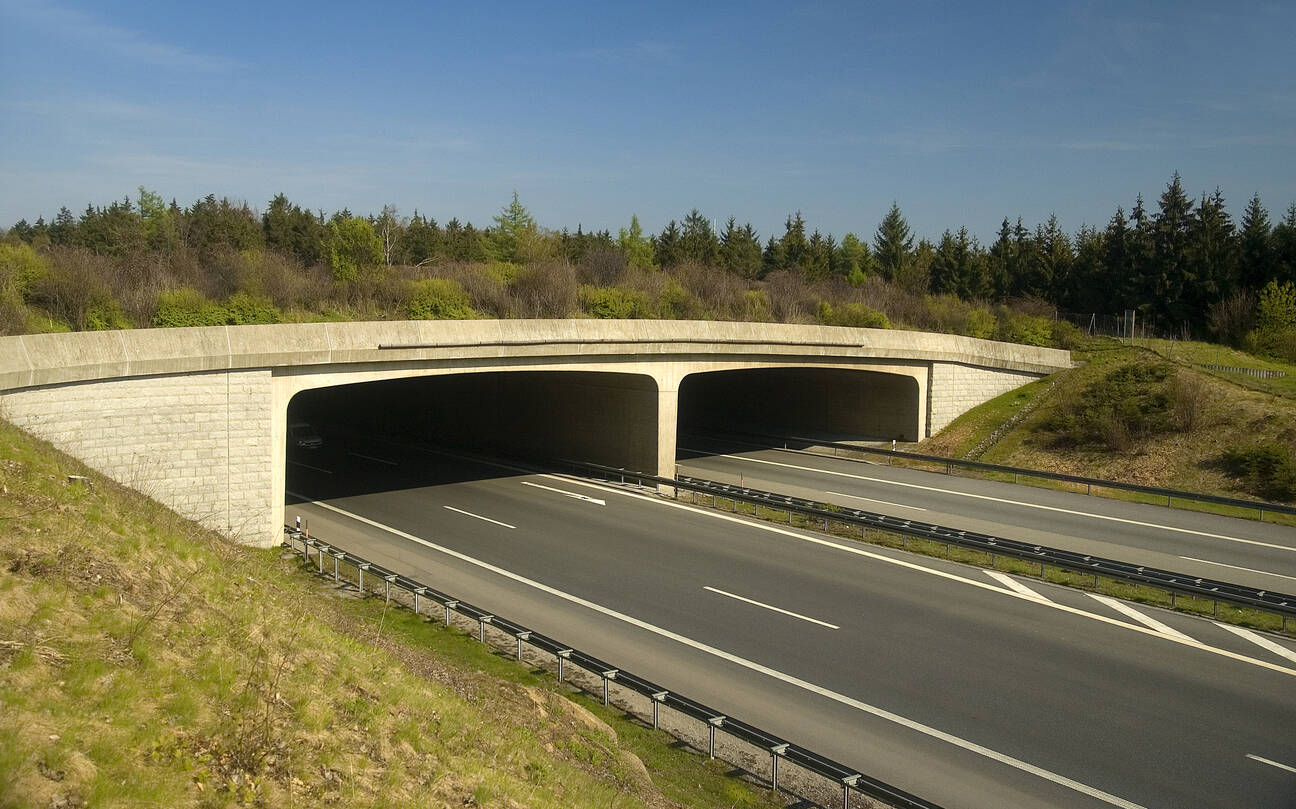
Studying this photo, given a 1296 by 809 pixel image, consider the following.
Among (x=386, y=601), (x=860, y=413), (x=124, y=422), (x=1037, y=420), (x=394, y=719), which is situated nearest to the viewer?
(x=394, y=719)

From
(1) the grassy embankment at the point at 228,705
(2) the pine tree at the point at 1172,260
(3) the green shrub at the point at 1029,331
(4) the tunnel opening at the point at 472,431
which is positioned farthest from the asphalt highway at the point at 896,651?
(2) the pine tree at the point at 1172,260

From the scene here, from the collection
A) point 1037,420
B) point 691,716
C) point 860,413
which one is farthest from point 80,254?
point 1037,420

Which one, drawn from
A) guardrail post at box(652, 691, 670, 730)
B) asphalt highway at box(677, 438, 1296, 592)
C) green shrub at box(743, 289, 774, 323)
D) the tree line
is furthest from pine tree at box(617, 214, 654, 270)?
guardrail post at box(652, 691, 670, 730)

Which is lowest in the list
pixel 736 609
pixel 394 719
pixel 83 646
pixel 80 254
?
pixel 736 609

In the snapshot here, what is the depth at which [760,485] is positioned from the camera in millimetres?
31531

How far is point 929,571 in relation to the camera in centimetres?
2069

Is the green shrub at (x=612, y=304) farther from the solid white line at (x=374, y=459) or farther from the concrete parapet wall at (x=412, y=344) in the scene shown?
the solid white line at (x=374, y=459)

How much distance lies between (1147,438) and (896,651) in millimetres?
23649

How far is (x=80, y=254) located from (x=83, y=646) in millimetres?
28042

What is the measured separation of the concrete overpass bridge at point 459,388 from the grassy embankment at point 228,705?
580 centimetres

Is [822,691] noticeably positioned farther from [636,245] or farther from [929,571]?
[636,245]

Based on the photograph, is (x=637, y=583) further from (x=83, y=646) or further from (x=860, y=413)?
(x=860, y=413)

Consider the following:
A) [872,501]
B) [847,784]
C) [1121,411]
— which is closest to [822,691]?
[847,784]

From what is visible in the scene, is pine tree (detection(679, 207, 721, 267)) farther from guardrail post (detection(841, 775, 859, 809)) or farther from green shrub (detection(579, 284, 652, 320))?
guardrail post (detection(841, 775, 859, 809))
